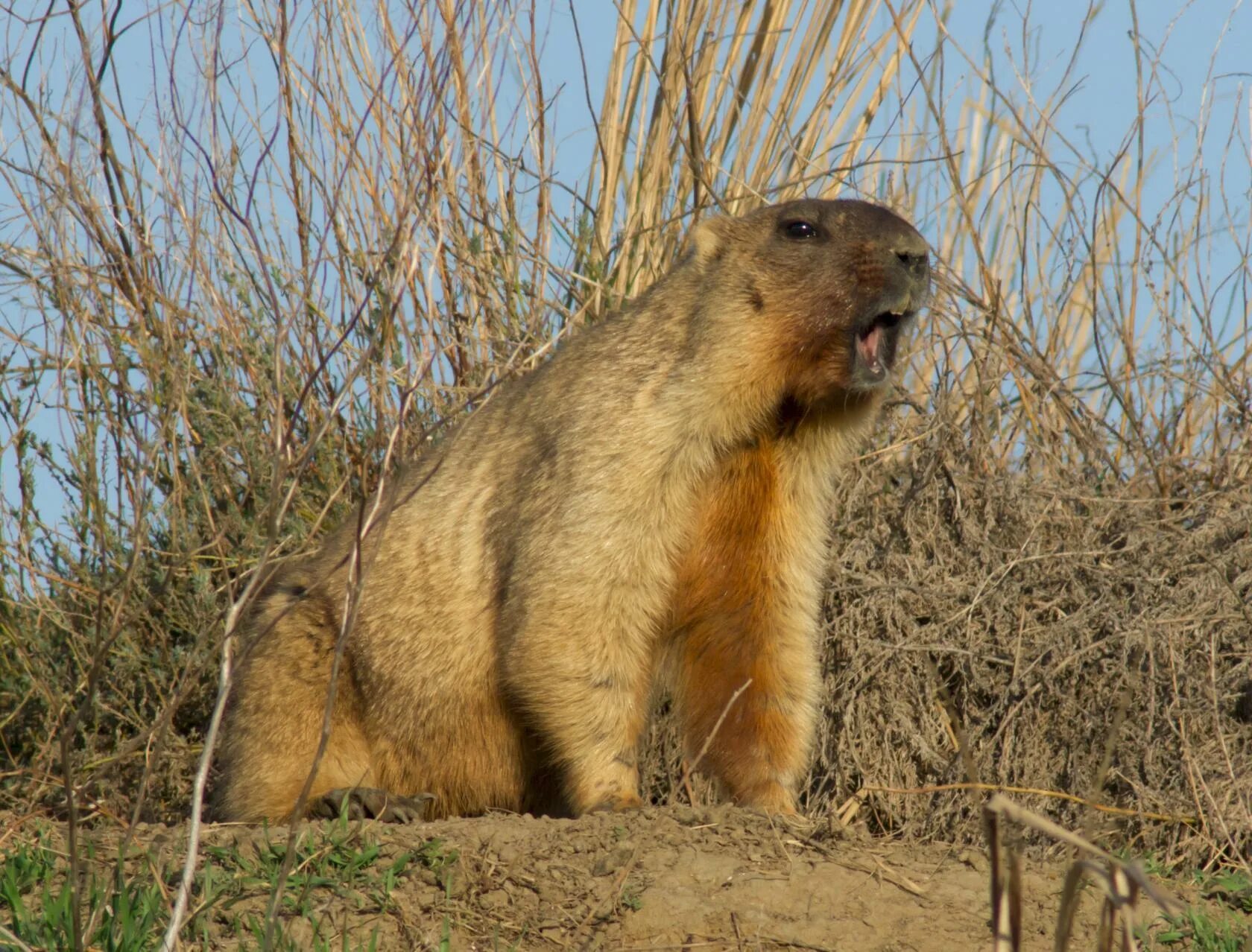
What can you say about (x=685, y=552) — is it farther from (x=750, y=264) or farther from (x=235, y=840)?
(x=235, y=840)

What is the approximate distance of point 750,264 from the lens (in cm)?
487

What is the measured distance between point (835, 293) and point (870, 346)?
218 mm

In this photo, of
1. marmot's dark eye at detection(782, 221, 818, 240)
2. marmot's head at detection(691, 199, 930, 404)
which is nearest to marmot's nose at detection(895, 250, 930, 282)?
marmot's head at detection(691, 199, 930, 404)

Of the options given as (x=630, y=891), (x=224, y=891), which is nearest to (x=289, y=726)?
(x=224, y=891)

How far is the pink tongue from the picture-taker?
471 cm

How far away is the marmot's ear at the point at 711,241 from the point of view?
5.03 metres

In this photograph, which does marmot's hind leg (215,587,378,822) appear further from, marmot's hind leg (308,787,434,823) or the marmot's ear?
the marmot's ear

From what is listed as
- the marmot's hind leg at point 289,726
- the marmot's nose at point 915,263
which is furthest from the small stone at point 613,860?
the marmot's nose at point 915,263

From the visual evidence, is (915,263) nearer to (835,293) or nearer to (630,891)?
(835,293)

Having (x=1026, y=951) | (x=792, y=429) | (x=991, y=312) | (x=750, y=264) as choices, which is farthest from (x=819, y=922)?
(x=991, y=312)

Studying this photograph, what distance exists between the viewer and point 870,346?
477 centimetres

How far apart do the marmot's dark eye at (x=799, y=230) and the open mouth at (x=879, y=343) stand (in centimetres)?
36

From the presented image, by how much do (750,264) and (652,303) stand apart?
37 centimetres

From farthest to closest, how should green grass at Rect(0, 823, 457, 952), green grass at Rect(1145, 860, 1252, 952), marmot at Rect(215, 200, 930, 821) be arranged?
marmot at Rect(215, 200, 930, 821)
green grass at Rect(1145, 860, 1252, 952)
green grass at Rect(0, 823, 457, 952)
